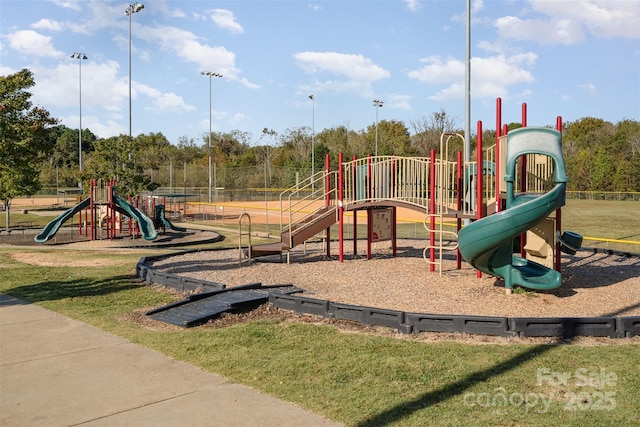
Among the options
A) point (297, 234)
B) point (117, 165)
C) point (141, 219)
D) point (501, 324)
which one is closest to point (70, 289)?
point (297, 234)

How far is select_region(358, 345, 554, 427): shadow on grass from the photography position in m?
5.35

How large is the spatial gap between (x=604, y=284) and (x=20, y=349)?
10919 millimetres

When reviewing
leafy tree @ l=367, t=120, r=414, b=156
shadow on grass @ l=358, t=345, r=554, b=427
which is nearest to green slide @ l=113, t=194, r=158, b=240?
shadow on grass @ l=358, t=345, r=554, b=427

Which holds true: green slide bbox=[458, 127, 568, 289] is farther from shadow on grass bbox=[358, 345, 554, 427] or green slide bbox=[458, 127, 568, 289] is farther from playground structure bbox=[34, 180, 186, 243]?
playground structure bbox=[34, 180, 186, 243]

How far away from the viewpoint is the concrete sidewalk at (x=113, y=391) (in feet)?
18.2

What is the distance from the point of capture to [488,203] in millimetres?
13812

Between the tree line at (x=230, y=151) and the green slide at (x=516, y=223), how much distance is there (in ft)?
50.7

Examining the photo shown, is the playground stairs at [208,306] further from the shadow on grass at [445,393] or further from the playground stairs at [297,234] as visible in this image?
the shadow on grass at [445,393]

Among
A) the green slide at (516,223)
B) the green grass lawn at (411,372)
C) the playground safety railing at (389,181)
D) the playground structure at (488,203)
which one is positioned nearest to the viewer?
the green grass lawn at (411,372)

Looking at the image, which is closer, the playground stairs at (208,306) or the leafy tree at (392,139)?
the playground stairs at (208,306)

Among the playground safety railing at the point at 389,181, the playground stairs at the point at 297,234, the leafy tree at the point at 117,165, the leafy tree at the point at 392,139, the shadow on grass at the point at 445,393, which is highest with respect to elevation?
the leafy tree at the point at 392,139

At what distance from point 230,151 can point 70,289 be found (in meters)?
101

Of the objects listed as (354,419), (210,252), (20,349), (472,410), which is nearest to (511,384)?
(472,410)

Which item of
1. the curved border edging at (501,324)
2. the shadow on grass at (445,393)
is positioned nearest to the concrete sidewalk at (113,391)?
the shadow on grass at (445,393)
